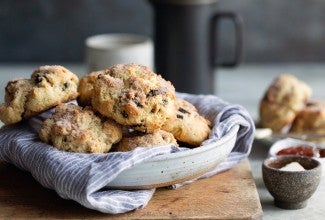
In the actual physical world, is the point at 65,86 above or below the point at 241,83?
above

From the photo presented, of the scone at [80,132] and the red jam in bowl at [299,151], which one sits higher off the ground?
the scone at [80,132]

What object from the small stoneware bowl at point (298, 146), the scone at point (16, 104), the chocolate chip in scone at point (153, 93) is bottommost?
the small stoneware bowl at point (298, 146)

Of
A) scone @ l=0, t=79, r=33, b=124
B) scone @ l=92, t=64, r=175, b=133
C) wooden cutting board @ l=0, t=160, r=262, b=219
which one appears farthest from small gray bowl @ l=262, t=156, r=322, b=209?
scone @ l=0, t=79, r=33, b=124

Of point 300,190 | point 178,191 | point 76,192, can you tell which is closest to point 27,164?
point 76,192

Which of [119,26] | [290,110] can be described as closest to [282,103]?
[290,110]

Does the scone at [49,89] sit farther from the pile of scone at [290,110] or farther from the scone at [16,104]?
the pile of scone at [290,110]

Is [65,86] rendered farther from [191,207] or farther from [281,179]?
[281,179]

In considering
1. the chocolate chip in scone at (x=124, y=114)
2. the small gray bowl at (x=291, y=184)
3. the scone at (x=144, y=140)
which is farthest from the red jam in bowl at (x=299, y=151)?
the chocolate chip in scone at (x=124, y=114)
